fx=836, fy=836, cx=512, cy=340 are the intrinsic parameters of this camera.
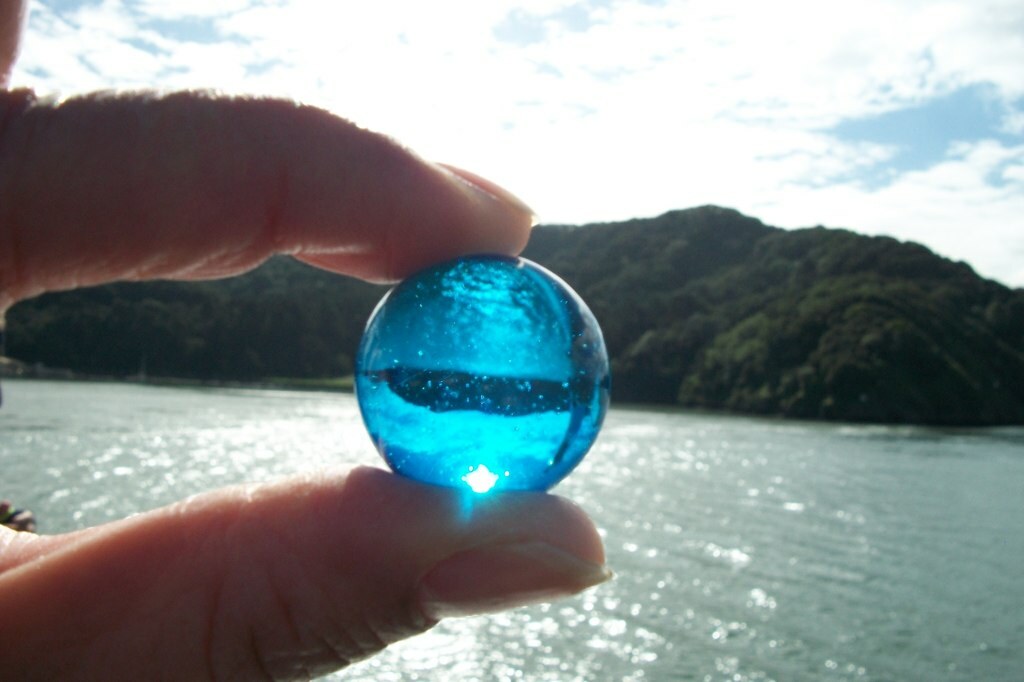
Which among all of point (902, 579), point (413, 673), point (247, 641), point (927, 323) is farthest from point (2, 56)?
point (927, 323)

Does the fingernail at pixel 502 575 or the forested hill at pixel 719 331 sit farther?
the forested hill at pixel 719 331

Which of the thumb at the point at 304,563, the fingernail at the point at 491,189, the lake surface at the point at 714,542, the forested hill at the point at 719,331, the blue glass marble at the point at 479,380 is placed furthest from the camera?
the forested hill at the point at 719,331

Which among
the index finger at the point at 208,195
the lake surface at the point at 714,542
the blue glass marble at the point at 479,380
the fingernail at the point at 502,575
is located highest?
the index finger at the point at 208,195

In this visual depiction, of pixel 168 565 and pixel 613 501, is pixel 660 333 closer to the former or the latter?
pixel 613 501

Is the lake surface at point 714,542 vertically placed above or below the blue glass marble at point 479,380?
below

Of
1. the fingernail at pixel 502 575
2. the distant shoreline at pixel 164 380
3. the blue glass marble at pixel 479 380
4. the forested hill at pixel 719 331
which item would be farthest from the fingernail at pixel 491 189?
the distant shoreline at pixel 164 380

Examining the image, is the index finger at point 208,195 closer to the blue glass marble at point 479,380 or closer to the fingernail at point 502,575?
the blue glass marble at point 479,380

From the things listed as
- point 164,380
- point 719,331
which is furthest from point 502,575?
point 719,331
